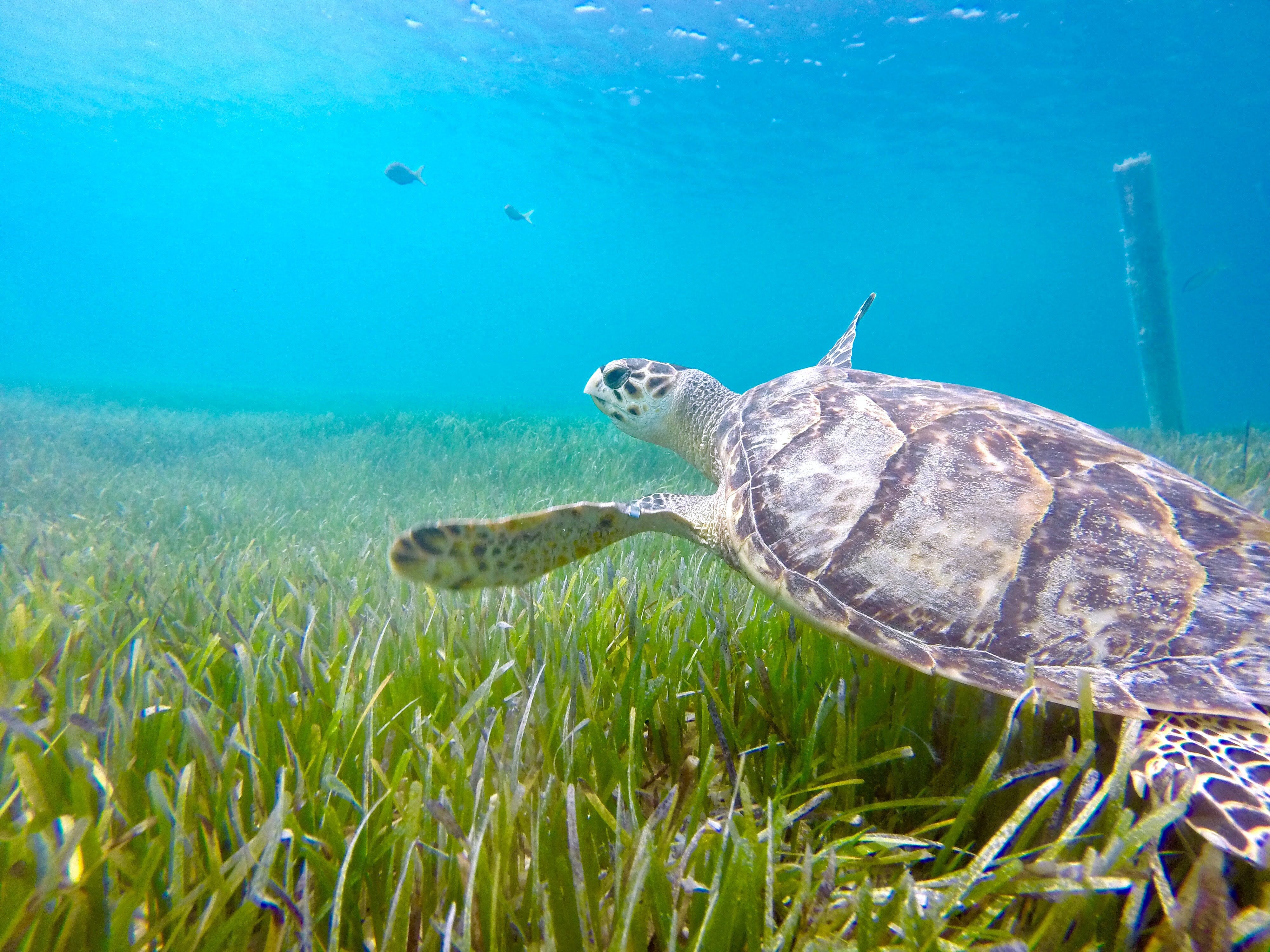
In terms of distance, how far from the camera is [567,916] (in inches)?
34.7

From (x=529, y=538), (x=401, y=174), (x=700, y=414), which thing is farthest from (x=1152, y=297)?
(x=401, y=174)

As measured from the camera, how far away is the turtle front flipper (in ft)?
6.39

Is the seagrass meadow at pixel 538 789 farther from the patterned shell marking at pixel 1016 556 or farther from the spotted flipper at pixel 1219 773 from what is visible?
the patterned shell marking at pixel 1016 556

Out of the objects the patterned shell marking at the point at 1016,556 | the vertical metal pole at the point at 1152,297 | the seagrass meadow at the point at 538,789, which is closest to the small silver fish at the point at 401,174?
the seagrass meadow at the point at 538,789

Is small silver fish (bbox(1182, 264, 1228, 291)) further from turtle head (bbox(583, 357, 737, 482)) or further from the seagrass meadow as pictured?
the seagrass meadow

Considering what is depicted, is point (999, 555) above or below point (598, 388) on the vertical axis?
below

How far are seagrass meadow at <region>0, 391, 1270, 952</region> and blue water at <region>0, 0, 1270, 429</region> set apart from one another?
16.5 metres

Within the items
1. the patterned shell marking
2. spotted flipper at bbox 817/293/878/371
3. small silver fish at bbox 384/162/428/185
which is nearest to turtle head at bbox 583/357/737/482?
spotted flipper at bbox 817/293/878/371

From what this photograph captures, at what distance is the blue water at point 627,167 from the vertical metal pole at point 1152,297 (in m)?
2.71

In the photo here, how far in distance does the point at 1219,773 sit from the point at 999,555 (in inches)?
24.0

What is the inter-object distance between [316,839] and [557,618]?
115 centimetres

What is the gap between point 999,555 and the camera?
1.58 meters

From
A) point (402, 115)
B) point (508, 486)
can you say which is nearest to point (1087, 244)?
point (402, 115)

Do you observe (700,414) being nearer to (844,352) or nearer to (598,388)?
(598,388)
